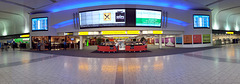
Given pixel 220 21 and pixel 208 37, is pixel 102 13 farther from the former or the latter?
pixel 220 21

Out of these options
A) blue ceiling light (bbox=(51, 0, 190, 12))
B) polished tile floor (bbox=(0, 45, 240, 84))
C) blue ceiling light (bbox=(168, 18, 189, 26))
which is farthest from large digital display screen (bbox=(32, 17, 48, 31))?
blue ceiling light (bbox=(168, 18, 189, 26))

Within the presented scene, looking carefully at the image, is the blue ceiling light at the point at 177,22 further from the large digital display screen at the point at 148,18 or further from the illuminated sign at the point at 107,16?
the illuminated sign at the point at 107,16

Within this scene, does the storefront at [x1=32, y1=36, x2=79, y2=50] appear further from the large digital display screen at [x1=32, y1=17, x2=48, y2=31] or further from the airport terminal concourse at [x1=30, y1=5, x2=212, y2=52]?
the large digital display screen at [x1=32, y1=17, x2=48, y2=31]

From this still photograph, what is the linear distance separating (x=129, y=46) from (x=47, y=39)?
584 inches

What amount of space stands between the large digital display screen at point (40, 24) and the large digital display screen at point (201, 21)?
26.4 metres

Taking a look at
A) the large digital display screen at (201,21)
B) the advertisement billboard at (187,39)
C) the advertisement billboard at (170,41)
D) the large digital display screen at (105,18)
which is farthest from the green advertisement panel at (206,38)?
the large digital display screen at (105,18)

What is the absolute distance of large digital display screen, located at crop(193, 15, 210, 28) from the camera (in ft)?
63.2

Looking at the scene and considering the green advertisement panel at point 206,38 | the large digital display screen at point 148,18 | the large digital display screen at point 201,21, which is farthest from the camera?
the green advertisement panel at point 206,38

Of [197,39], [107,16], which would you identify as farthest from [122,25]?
[197,39]

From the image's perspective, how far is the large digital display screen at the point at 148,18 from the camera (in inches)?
591

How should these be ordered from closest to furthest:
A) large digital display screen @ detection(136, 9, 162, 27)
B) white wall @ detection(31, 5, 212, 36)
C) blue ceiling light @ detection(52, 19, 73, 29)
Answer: large digital display screen @ detection(136, 9, 162, 27) → white wall @ detection(31, 5, 212, 36) → blue ceiling light @ detection(52, 19, 73, 29)

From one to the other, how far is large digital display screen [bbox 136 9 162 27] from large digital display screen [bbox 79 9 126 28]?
7.00 feet

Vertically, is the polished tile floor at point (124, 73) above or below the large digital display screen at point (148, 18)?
below

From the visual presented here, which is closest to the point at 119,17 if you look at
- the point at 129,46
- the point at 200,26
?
the point at 129,46
